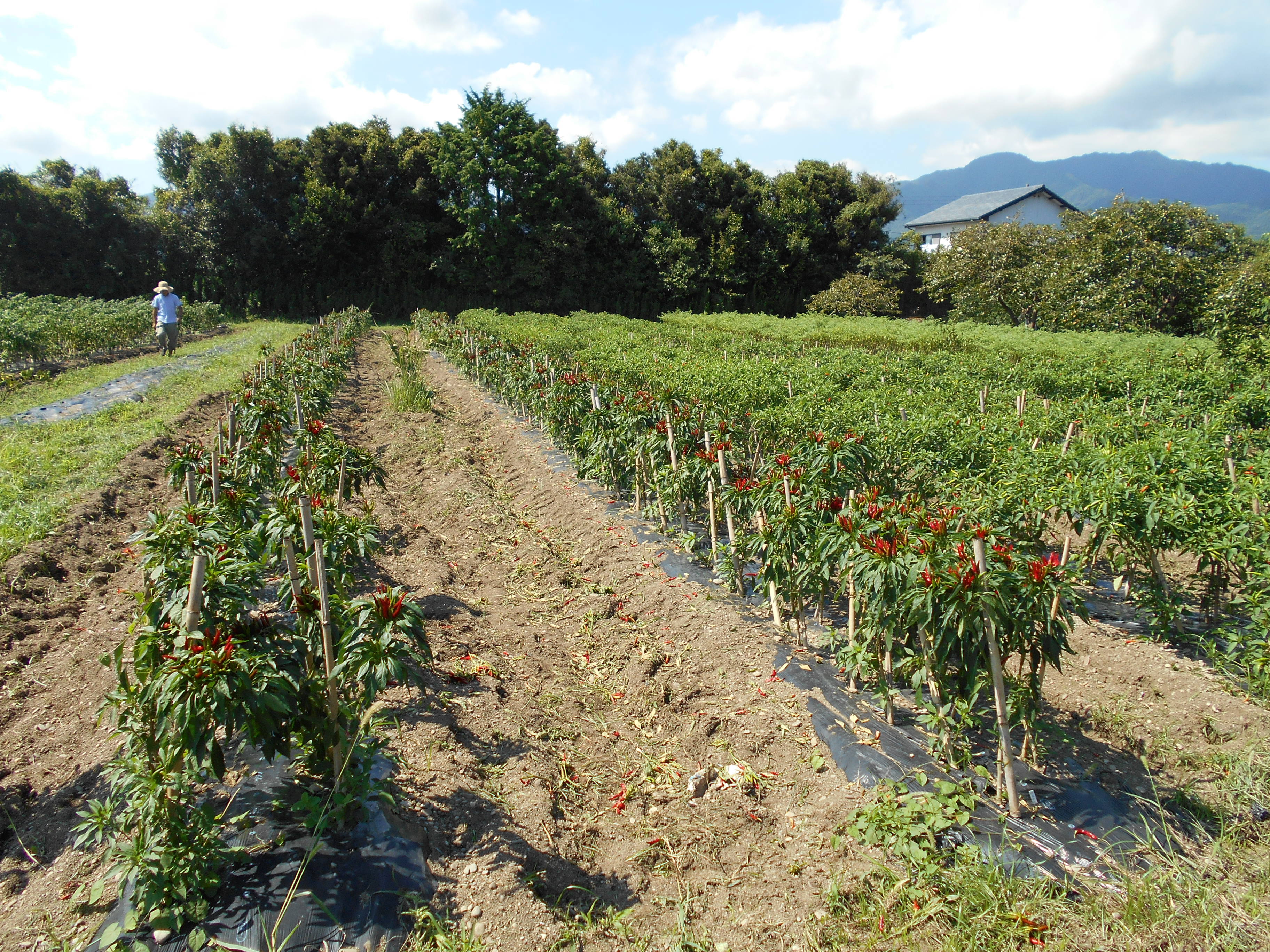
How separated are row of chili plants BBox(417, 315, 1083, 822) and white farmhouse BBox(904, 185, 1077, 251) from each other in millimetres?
43968

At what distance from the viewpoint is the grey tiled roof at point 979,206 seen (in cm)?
4822

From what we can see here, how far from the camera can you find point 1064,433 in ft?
23.8

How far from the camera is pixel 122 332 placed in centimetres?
1841

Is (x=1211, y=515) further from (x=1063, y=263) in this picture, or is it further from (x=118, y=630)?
(x=1063, y=263)

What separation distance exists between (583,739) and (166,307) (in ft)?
57.2

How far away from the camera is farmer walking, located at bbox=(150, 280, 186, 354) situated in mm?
15992

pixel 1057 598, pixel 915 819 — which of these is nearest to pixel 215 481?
pixel 915 819

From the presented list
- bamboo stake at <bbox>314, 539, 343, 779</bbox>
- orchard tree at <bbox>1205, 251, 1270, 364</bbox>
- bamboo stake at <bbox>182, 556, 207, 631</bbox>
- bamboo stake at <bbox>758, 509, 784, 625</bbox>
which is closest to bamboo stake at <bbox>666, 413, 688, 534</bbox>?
bamboo stake at <bbox>758, 509, 784, 625</bbox>

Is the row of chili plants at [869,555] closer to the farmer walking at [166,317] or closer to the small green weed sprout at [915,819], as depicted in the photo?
the small green weed sprout at [915,819]

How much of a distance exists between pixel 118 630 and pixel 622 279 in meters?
33.7

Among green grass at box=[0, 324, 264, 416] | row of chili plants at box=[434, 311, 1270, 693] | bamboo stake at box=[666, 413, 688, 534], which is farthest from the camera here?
green grass at box=[0, 324, 264, 416]

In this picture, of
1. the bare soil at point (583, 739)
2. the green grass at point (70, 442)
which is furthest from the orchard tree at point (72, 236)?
the bare soil at point (583, 739)

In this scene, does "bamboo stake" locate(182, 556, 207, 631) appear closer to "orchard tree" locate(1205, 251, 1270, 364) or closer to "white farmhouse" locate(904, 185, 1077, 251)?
"orchard tree" locate(1205, 251, 1270, 364)

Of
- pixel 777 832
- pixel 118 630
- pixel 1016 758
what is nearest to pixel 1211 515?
pixel 1016 758
